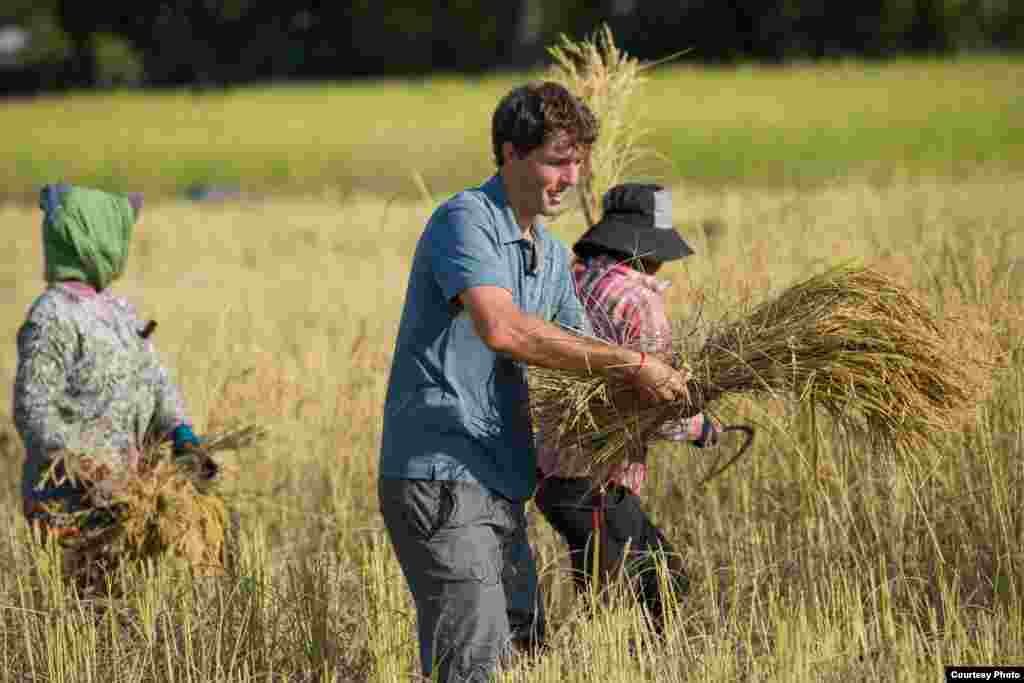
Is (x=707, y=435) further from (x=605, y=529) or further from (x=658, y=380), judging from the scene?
(x=658, y=380)

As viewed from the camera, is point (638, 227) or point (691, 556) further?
point (691, 556)

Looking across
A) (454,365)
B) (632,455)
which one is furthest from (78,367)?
(632,455)

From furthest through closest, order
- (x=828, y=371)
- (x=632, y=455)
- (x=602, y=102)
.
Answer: (x=602, y=102)
(x=632, y=455)
(x=828, y=371)

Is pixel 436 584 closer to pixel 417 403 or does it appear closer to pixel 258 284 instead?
pixel 417 403

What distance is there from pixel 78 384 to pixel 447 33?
43692 millimetres

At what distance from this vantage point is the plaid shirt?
3887 mm

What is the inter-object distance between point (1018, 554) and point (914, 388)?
2.62 feet

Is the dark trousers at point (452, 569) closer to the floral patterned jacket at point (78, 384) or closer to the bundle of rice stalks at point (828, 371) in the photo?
the bundle of rice stalks at point (828, 371)

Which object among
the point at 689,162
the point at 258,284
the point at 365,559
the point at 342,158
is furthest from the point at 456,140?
the point at 365,559

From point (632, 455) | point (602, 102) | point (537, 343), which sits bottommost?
point (632, 455)

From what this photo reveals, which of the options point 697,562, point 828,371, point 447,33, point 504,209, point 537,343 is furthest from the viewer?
point 447,33

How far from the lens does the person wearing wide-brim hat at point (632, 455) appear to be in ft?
12.8

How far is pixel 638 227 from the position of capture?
4102 millimetres

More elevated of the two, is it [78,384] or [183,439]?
[78,384]
